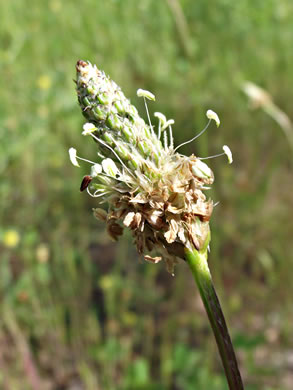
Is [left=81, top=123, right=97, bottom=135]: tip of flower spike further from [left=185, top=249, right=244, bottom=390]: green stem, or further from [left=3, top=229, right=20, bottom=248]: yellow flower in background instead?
[left=3, top=229, right=20, bottom=248]: yellow flower in background

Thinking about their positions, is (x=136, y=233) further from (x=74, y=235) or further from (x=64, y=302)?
(x=74, y=235)

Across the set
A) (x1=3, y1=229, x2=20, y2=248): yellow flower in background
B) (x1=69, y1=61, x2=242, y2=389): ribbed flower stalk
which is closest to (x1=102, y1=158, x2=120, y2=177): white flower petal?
(x1=69, y1=61, x2=242, y2=389): ribbed flower stalk

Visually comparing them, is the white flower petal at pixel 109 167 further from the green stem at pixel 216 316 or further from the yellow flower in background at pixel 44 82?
the yellow flower in background at pixel 44 82

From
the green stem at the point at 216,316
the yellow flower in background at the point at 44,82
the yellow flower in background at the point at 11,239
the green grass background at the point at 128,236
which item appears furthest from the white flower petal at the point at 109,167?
the yellow flower in background at the point at 44,82

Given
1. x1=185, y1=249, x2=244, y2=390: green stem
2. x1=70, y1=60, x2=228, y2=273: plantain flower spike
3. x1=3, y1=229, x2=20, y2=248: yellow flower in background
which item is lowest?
x1=185, y1=249, x2=244, y2=390: green stem

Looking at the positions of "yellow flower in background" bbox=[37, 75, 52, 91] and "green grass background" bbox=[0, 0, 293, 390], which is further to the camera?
"yellow flower in background" bbox=[37, 75, 52, 91]

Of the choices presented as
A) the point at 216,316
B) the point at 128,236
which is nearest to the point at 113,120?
the point at 216,316

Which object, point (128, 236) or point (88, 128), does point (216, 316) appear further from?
point (128, 236)
